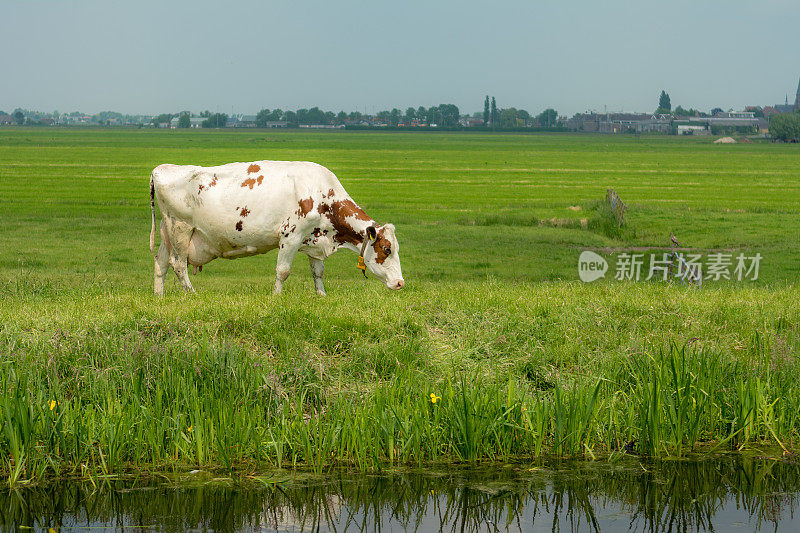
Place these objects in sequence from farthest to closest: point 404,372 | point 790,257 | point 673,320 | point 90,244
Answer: point 90,244 < point 790,257 < point 673,320 < point 404,372

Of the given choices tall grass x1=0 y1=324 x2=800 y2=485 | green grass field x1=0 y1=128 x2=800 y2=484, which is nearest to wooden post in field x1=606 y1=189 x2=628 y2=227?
green grass field x1=0 y1=128 x2=800 y2=484

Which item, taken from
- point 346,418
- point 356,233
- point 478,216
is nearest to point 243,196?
point 356,233

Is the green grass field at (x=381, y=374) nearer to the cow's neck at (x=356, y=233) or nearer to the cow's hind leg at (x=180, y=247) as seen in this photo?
the cow's hind leg at (x=180, y=247)

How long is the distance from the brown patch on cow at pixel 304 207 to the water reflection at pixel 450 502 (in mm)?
6661

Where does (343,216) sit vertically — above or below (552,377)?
above

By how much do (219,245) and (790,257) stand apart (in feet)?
64.0

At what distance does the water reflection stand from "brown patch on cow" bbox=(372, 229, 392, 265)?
6239 millimetres

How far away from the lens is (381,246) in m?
14.4

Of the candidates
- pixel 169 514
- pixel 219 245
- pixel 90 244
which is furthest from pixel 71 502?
pixel 90 244

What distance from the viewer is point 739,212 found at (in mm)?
43406

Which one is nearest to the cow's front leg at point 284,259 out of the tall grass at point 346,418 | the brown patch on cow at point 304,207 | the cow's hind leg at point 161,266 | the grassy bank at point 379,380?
the brown patch on cow at point 304,207

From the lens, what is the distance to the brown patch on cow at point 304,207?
47.3 ft

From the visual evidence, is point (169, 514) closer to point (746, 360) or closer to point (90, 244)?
point (746, 360)

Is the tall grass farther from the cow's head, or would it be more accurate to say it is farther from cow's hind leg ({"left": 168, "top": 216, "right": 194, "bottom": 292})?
A: cow's hind leg ({"left": 168, "top": 216, "right": 194, "bottom": 292})
